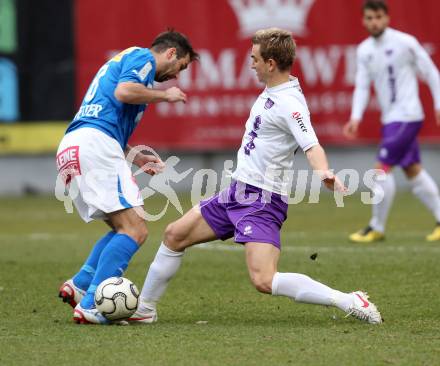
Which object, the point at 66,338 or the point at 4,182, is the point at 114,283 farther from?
the point at 4,182

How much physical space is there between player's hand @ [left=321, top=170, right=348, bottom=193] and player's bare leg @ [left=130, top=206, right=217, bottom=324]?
1.17 metres

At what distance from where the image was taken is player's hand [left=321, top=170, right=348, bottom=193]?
6.38 meters

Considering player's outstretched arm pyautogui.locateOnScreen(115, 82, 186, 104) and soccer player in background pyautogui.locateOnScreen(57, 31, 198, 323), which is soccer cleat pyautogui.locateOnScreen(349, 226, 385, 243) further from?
player's outstretched arm pyautogui.locateOnScreen(115, 82, 186, 104)

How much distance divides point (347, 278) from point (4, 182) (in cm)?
1121

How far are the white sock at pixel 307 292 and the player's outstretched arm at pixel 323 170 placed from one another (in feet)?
2.57

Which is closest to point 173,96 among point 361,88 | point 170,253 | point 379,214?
point 170,253

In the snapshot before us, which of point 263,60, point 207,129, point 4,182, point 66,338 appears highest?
point 263,60

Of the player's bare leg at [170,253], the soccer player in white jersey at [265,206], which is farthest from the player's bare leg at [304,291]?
the player's bare leg at [170,253]

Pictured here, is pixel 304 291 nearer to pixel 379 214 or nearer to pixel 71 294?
pixel 71 294

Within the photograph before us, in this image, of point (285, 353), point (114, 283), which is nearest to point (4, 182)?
point (114, 283)

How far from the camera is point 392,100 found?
12.6m

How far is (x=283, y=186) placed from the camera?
23.8 ft

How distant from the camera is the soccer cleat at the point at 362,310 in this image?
693 centimetres

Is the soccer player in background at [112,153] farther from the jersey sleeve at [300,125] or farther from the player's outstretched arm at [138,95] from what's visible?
the jersey sleeve at [300,125]
